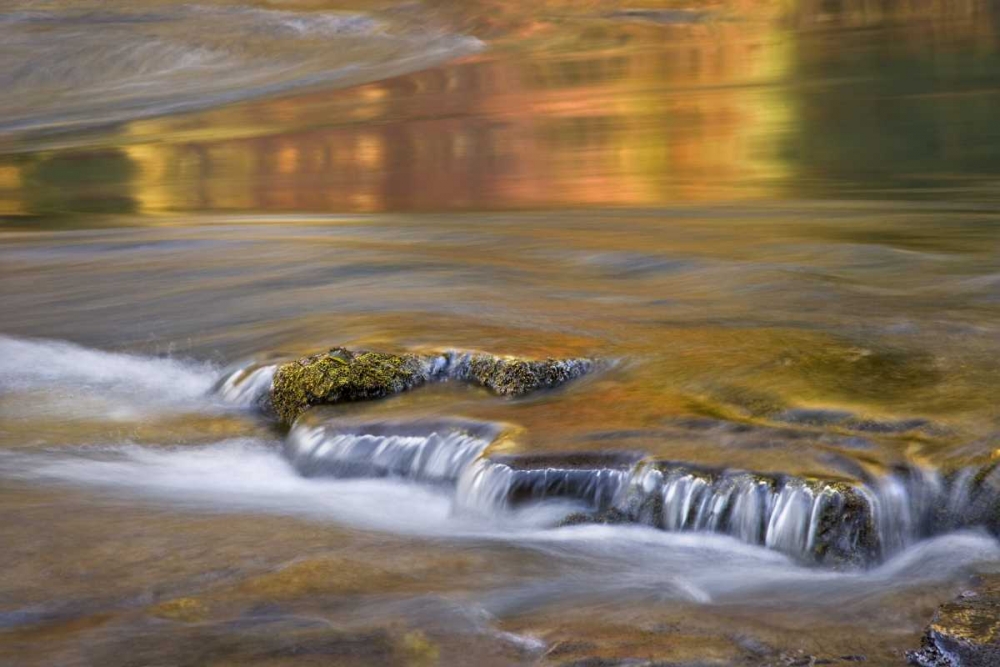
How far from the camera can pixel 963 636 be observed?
3.28 metres

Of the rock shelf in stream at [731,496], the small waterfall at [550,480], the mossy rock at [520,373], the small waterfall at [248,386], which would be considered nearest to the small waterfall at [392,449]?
the rock shelf in stream at [731,496]

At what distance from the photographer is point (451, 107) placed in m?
18.7

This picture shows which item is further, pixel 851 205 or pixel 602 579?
pixel 851 205

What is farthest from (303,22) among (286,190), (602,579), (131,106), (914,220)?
(602,579)

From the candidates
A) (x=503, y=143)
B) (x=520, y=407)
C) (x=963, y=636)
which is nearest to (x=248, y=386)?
(x=520, y=407)

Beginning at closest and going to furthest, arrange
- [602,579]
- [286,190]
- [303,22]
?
[602,579] < [286,190] < [303,22]

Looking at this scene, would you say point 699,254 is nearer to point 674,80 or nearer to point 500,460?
point 500,460

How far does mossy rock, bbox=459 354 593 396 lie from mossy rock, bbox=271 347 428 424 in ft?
0.73

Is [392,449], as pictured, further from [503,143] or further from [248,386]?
[503,143]

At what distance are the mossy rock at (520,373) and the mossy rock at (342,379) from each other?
0.73 ft

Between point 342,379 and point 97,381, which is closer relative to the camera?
point 342,379

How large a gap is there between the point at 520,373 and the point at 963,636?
2462mm

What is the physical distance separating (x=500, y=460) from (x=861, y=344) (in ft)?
6.13

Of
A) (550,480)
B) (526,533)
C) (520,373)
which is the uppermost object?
(520,373)
